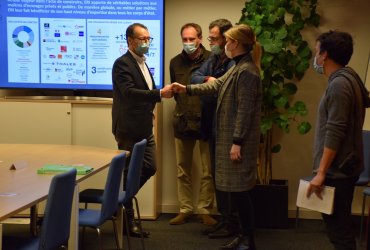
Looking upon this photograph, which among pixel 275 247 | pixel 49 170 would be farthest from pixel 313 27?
pixel 49 170

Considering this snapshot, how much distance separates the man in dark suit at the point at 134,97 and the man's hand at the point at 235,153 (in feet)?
2.57

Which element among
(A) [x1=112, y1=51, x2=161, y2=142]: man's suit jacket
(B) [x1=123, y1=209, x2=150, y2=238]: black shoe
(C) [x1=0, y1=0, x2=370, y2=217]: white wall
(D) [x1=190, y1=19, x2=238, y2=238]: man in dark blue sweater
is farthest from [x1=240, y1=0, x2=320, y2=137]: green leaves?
(B) [x1=123, y1=209, x2=150, y2=238]: black shoe

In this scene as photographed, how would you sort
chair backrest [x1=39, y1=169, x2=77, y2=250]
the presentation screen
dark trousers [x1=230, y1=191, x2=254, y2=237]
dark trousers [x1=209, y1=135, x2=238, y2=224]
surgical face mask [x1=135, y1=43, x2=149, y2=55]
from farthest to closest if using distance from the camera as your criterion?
the presentation screen < surgical face mask [x1=135, y1=43, x2=149, y2=55] < dark trousers [x1=209, y1=135, x2=238, y2=224] < dark trousers [x1=230, y1=191, x2=254, y2=237] < chair backrest [x1=39, y1=169, x2=77, y2=250]

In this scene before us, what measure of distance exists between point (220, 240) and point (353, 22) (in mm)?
2420

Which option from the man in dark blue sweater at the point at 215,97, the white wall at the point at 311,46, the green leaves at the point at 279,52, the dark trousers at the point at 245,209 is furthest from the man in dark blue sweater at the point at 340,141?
the white wall at the point at 311,46

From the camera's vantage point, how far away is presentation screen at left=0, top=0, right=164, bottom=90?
15.9 ft

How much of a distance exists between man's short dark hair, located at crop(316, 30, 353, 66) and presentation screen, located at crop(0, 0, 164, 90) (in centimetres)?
238

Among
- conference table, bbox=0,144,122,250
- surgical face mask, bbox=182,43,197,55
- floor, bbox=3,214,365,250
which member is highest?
surgical face mask, bbox=182,43,197,55

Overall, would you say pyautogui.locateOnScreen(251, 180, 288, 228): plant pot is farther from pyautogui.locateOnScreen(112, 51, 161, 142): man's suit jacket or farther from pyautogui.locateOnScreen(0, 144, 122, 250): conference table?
pyautogui.locateOnScreen(0, 144, 122, 250): conference table

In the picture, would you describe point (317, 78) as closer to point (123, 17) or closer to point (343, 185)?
point (123, 17)

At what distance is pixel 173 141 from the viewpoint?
5160mm

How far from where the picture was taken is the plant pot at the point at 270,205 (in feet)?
15.0

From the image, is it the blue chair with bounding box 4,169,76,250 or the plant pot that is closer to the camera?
the blue chair with bounding box 4,169,76,250

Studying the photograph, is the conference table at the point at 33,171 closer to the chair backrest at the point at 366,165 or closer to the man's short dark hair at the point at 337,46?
the man's short dark hair at the point at 337,46
